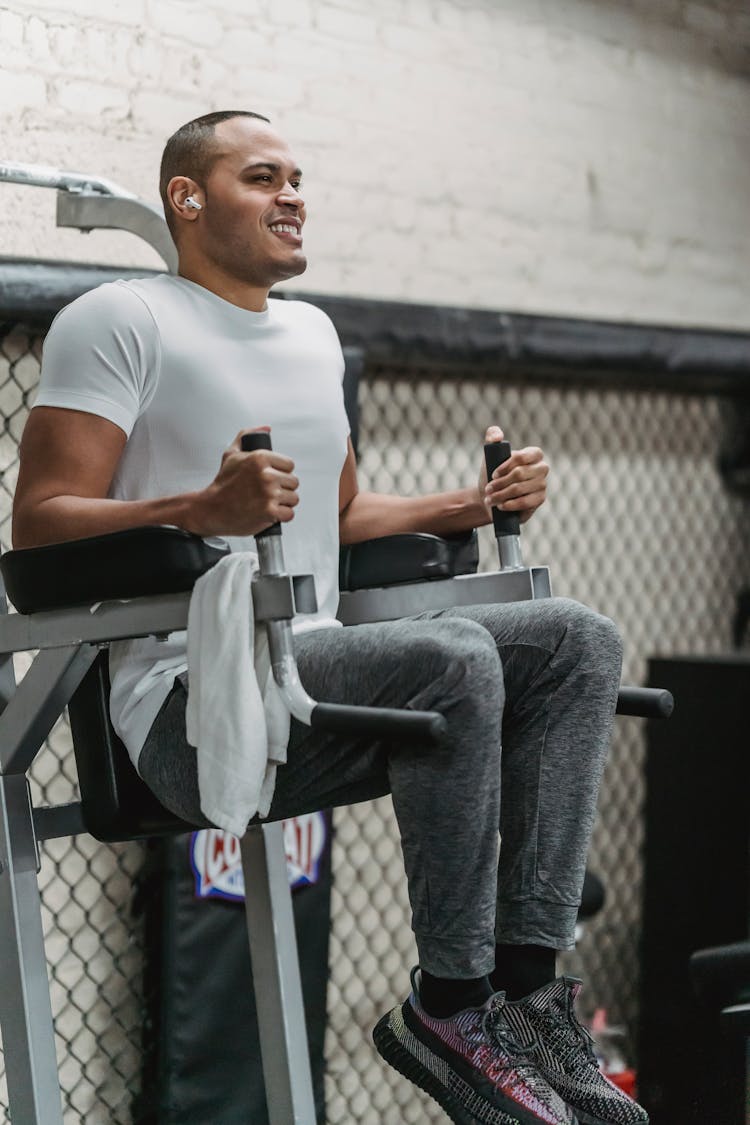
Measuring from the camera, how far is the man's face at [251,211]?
1864 mm

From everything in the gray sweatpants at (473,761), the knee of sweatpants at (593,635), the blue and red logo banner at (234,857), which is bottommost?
the blue and red logo banner at (234,857)

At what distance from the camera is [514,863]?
1.58m

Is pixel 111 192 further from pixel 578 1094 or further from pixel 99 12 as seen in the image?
pixel 578 1094

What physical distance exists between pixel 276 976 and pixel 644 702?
71 cm

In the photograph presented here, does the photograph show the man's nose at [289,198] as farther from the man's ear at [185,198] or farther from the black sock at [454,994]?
the black sock at [454,994]

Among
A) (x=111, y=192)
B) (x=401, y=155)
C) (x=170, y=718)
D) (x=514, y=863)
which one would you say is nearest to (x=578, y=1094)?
(x=514, y=863)

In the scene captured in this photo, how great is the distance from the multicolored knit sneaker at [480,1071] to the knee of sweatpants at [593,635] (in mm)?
401

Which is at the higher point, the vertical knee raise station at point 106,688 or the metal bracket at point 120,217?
the metal bracket at point 120,217

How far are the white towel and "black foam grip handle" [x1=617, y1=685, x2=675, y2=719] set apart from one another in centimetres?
44

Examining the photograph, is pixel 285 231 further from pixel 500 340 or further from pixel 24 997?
pixel 500 340

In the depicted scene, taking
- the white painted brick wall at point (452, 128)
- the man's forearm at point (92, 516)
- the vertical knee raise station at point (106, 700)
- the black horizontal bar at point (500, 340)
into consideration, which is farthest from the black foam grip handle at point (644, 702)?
the white painted brick wall at point (452, 128)

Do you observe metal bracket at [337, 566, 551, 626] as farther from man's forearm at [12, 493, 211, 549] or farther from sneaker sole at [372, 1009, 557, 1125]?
sneaker sole at [372, 1009, 557, 1125]

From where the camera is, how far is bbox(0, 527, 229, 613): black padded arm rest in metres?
1.50

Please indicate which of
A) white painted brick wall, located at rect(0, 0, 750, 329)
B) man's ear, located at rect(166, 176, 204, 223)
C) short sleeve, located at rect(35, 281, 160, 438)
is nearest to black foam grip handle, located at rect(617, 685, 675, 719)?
short sleeve, located at rect(35, 281, 160, 438)
